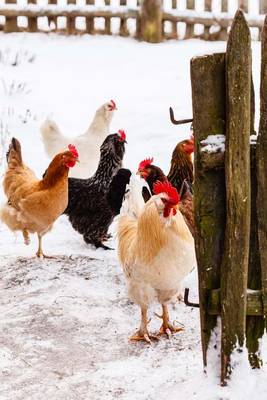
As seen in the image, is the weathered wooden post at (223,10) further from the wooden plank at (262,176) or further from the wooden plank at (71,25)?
the wooden plank at (262,176)

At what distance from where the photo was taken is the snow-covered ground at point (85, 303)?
437 centimetres

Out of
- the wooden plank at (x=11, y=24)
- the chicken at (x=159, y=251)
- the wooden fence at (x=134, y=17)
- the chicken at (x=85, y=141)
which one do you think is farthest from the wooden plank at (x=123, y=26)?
the chicken at (x=159, y=251)

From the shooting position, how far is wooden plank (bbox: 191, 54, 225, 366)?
138 inches

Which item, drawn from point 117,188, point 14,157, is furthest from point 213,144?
point 14,157

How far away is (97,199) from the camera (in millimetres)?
7172

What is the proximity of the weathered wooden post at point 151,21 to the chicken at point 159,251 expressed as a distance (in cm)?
852

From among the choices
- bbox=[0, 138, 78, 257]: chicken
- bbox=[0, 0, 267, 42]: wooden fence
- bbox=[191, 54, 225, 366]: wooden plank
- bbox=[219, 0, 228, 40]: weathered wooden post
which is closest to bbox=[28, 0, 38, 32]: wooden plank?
bbox=[0, 0, 267, 42]: wooden fence

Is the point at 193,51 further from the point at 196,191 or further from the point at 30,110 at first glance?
the point at 196,191

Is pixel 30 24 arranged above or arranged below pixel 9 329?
above

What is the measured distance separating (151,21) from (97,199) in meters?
6.70

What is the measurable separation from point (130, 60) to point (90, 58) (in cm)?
74

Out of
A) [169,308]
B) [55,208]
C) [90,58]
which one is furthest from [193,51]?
[169,308]

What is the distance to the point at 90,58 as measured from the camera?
42.7ft

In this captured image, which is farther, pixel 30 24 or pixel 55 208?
pixel 30 24
